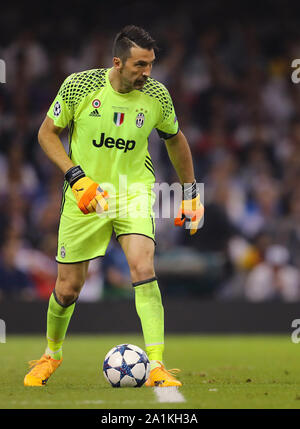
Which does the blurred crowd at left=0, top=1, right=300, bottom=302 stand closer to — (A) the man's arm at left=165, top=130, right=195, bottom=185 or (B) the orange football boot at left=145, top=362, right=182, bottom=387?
(A) the man's arm at left=165, top=130, right=195, bottom=185

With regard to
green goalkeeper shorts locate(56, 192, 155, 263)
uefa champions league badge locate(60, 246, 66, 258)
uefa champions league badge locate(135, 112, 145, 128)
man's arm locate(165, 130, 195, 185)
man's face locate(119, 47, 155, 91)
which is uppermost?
man's face locate(119, 47, 155, 91)

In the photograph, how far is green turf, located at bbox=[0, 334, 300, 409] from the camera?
5.20 meters

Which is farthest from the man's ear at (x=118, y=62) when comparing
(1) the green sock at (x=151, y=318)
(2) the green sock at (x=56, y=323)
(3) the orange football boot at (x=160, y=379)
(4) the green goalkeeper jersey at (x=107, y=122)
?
(3) the orange football boot at (x=160, y=379)

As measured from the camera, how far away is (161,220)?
13.0 meters

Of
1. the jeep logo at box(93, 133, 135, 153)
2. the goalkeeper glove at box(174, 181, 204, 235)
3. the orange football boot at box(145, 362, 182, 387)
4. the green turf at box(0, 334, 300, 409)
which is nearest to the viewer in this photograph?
the green turf at box(0, 334, 300, 409)

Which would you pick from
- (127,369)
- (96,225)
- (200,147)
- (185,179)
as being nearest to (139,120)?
(185,179)

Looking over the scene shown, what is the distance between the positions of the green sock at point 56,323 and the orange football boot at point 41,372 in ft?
0.23

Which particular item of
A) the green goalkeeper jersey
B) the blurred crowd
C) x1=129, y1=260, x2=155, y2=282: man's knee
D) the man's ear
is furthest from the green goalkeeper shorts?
the blurred crowd

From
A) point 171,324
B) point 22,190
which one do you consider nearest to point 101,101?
point 171,324

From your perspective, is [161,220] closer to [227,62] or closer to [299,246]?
[299,246]

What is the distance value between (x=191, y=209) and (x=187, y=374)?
1.40 meters

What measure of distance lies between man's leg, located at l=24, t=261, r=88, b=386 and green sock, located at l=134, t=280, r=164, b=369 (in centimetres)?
60

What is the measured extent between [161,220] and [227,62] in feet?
12.3

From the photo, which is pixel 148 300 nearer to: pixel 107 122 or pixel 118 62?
pixel 107 122
